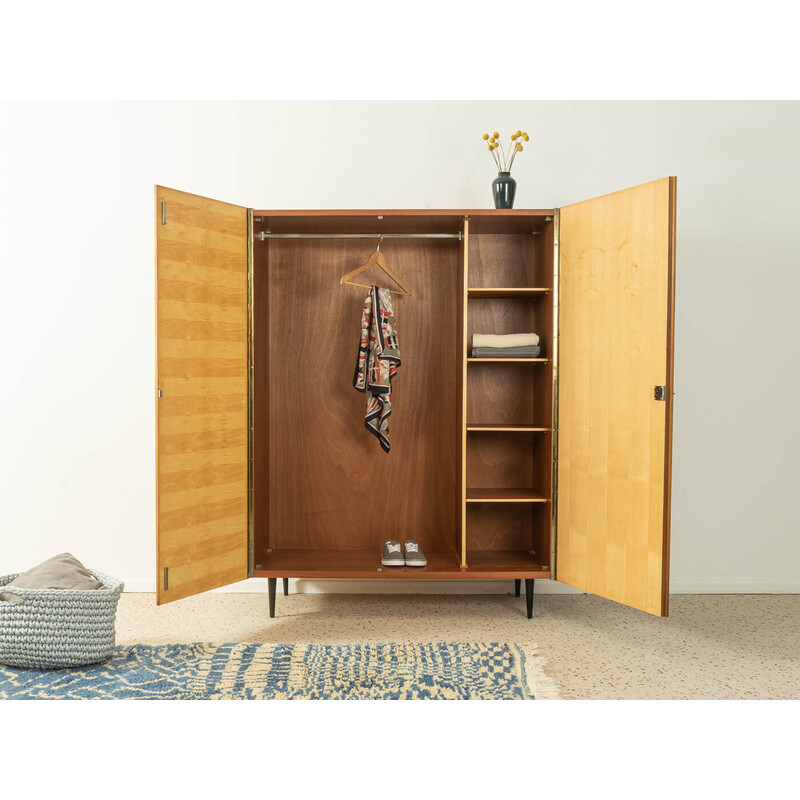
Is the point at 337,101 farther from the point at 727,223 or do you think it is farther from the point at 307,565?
the point at 307,565

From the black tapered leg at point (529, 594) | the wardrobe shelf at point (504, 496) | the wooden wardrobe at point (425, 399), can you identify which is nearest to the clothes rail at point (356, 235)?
the wooden wardrobe at point (425, 399)

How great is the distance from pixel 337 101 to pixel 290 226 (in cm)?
83

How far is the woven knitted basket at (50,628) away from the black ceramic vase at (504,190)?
2.54 meters

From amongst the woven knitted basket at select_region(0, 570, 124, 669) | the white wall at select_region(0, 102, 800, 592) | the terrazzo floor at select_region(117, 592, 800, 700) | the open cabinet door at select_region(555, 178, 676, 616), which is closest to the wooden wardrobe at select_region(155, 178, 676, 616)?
the open cabinet door at select_region(555, 178, 676, 616)

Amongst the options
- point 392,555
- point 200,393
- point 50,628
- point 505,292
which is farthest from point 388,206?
point 50,628

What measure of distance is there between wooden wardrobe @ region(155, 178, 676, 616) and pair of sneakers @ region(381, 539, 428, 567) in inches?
2.0

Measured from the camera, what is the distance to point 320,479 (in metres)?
3.56

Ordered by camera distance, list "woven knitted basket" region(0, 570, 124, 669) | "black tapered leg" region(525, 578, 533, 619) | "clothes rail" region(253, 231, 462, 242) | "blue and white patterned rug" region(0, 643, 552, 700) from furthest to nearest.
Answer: "clothes rail" region(253, 231, 462, 242)
"black tapered leg" region(525, 578, 533, 619)
"woven knitted basket" region(0, 570, 124, 669)
"blue and white patterned rug" region(0, 643, 552, 700)

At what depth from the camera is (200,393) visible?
2885 mm

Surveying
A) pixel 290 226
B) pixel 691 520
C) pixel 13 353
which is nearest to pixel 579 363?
pixel 691 520

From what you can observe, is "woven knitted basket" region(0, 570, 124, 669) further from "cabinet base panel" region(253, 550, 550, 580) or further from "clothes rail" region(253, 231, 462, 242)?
"clothes rail" region(253, 231, 462, 242)

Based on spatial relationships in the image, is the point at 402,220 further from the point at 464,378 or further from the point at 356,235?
the point at 464,378

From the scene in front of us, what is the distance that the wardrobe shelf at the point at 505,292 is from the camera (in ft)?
10.2

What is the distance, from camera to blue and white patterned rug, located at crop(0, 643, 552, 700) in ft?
7.55
